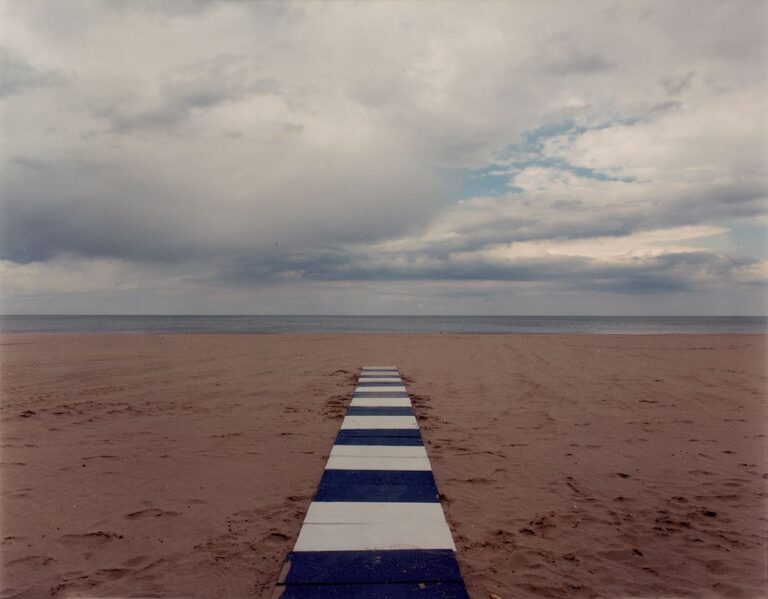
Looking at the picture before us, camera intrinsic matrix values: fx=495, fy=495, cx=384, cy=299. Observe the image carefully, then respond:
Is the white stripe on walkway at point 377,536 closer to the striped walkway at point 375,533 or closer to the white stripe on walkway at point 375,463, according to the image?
the striped walkway at point 375,533

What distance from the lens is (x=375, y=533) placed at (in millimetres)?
4246

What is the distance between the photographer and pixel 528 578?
3.72 metres

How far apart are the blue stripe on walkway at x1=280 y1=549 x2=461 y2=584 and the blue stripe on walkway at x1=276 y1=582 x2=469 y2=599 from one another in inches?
2.5

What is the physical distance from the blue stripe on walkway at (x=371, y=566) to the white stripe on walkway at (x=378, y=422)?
398 centimetres

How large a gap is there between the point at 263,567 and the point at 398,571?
3.47 ft

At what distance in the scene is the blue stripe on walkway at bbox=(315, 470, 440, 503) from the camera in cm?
504

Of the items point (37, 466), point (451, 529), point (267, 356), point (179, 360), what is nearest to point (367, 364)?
point (267, 356)

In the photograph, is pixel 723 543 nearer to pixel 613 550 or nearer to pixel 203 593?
pixel 613 550

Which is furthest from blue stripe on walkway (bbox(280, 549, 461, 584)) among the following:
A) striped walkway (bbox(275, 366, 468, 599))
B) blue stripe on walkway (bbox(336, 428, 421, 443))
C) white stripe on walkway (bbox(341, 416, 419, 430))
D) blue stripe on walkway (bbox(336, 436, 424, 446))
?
white stripe on walkway (bbox(341, 416, 419, 430))

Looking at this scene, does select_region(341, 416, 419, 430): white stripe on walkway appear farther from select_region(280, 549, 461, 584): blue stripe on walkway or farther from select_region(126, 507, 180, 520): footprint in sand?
select_region(280, 549, 461, 584): blue stripe on walkway

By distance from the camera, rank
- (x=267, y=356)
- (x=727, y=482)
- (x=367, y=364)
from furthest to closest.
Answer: (x=267, y=356)
(x=367, y=364)
(x=727, y=482)

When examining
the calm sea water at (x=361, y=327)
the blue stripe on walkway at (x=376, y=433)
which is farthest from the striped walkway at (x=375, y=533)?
the calm sea water at (x=361, y=327)

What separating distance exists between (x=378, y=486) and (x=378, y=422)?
9.52ft

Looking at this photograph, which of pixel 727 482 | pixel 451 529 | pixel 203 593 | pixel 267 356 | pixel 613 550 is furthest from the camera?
pixel 267 356
